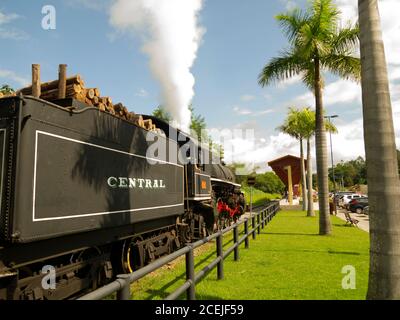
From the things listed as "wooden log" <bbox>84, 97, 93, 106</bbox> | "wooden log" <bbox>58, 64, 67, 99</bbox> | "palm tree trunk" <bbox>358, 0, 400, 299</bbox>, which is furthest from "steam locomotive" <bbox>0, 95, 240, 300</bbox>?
"palm tree trunk" <bbox>358, 0, 400, 299</bbox>

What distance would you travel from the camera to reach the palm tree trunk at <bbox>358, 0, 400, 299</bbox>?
4.24m

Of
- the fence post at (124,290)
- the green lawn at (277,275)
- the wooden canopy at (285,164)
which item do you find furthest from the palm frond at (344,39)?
the wooden canopy at (285,164)

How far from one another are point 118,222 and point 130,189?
617 mm

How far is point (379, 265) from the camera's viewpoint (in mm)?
4316

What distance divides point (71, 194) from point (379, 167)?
13.0ft

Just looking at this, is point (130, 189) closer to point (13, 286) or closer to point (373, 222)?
point (13, 286)

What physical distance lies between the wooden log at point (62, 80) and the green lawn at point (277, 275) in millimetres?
3269

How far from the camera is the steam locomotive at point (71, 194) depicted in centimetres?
335

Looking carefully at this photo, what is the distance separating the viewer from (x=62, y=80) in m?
4.63

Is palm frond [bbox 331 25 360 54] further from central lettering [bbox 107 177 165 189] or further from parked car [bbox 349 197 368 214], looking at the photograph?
parked car [bbox 349 197 368 214]

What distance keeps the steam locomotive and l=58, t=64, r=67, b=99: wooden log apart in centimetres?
28

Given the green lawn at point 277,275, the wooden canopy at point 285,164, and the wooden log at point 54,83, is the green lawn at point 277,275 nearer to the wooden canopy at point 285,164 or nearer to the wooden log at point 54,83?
the wooden log at point 54,83

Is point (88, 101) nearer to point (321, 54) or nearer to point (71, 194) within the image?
point (71, 194)
